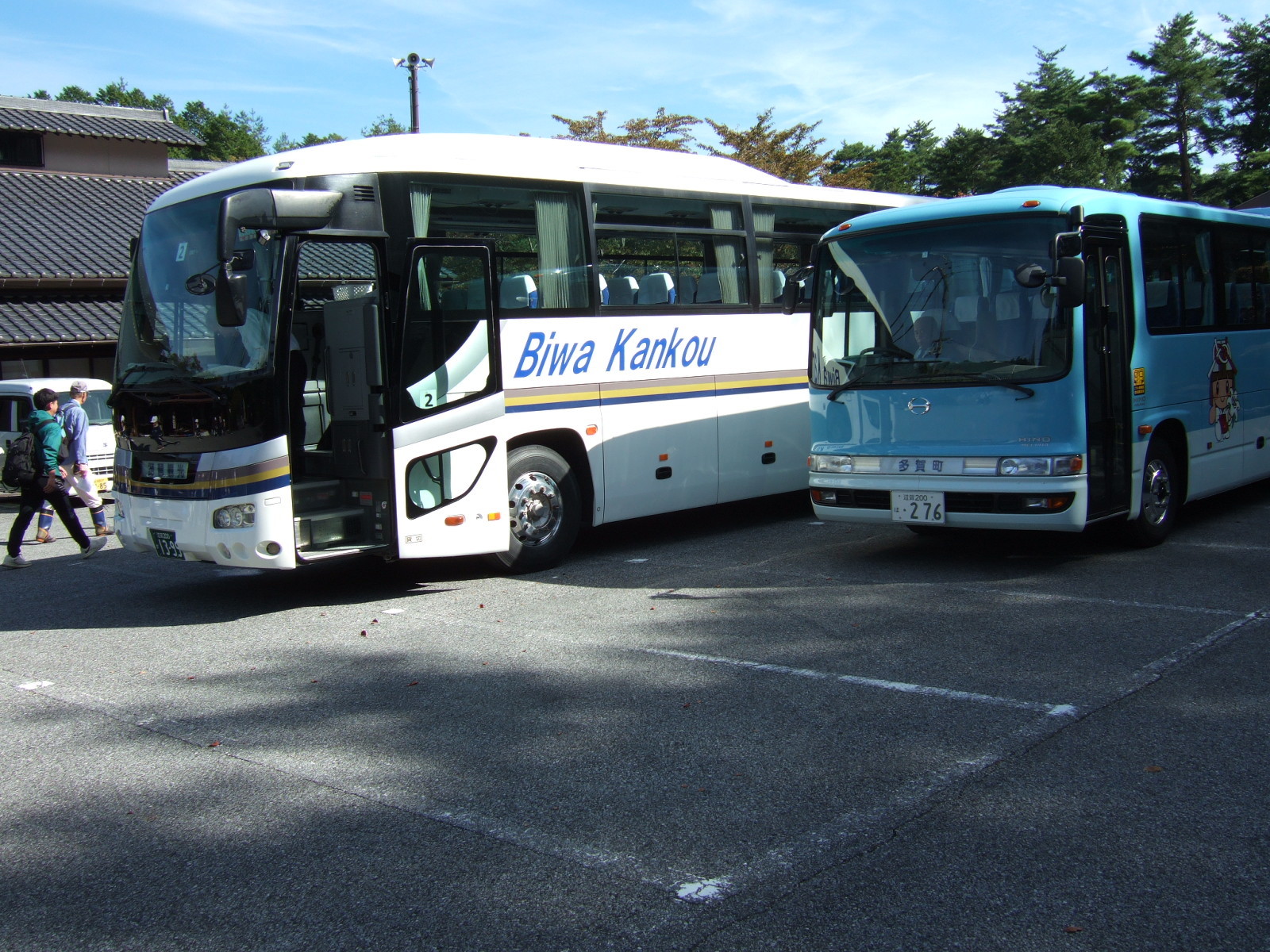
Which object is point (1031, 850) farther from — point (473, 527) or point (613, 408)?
point (613, 408)

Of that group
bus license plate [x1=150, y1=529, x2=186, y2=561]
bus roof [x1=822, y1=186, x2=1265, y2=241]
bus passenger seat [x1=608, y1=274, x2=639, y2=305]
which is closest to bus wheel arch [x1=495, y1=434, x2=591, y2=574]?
bus passenger seat [x1=608, y1=274, x2=639, y2=305]

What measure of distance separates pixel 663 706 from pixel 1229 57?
6121 centimetres

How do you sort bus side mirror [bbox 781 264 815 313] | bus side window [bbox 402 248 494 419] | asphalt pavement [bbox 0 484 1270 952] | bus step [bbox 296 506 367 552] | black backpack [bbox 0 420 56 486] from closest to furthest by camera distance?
1. asphalt pavement [bbox 0 484 1270 952]
2. bus step [bbox 296 506 367 552]
3. bus side window [bbox 402 248 494 419]
4. bus side mirror [bbox 781 264 815 313]
5. black backpack [bbox 0 420 56 486]

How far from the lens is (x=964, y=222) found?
8.59 meters

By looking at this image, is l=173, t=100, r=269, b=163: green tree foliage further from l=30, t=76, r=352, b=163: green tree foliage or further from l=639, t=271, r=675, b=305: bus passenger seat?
l=639, t=271, r=675, b=305: bus passenger seat

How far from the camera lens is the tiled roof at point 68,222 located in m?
20.8

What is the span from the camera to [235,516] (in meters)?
7.89

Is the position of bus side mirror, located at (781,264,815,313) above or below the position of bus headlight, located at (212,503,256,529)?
above

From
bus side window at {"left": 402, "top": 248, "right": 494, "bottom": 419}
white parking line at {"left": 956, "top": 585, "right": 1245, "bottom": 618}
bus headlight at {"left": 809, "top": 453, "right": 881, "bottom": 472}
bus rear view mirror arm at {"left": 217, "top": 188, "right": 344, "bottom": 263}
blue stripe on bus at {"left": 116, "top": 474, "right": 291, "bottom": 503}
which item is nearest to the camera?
white parking line at {"left": 956, "top": 585, "right": 1245, "bottom": 618}

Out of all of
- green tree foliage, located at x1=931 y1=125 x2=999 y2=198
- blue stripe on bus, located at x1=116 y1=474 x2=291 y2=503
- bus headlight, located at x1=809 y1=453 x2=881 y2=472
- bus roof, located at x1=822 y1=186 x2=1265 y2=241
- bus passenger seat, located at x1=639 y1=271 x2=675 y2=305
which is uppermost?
green tree foliage, located at x1=931 y1=125 x2=999 y2=198

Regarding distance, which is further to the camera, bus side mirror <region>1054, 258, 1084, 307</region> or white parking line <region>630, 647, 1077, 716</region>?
bus side mirror <region>1054, 258, 1084, 307</region>

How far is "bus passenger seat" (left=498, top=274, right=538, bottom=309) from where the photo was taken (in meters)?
9.28

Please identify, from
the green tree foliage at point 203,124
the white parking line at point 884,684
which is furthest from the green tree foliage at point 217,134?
the white parking line at point 884,684

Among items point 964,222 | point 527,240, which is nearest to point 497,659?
point 527,240
